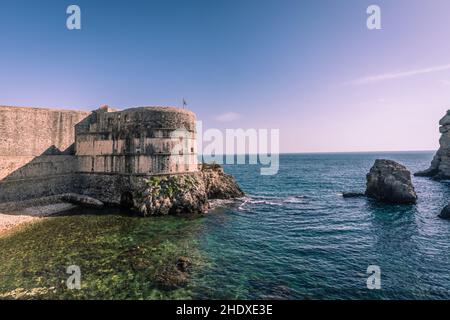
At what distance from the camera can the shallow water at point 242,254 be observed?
39.8ft

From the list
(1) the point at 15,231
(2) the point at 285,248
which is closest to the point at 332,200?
(2) the point at 285,248

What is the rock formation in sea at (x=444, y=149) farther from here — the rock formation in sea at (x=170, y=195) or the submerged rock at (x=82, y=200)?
the submerged rock at (x=82, y=200)

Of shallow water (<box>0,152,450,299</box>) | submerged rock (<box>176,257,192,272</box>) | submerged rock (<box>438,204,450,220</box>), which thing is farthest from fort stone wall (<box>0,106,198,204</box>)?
submerged rock (<box>438,204,450,220</box>)

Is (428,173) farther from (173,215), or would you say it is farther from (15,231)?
(15,231)

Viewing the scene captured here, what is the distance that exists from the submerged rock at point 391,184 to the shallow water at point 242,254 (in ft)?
13.6

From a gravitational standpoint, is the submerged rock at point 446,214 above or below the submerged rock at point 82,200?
below
